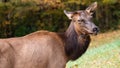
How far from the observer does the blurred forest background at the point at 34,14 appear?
27031 millimetres

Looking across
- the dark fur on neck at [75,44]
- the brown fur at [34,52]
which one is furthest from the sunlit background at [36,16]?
the brown fur at [34,52]

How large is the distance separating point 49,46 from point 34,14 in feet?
67.5

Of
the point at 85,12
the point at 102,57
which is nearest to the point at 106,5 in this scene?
the point at 102,57

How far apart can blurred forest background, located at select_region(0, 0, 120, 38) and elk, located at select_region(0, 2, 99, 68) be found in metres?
18.0

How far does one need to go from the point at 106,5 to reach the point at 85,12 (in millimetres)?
22686

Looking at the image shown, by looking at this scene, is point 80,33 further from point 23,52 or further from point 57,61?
point 23,52

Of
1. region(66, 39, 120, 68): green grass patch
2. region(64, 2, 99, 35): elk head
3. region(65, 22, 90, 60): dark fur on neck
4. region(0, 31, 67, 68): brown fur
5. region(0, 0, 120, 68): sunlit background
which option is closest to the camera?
region(0, 31, 67, 68): brown fur

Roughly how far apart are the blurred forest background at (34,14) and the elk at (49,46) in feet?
59.0

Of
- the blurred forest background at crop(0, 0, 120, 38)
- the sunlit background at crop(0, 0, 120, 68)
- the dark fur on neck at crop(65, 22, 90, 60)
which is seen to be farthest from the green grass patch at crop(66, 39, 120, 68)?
the blurred forest background at crop(0, 0, 120, 38)

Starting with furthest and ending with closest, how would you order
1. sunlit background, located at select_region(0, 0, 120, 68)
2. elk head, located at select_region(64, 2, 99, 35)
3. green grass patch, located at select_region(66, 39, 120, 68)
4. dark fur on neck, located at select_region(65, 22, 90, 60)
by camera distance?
1. sunlit background, located at select_region(0, 0, 120, 68)
2. green grass patch, located at select_region(66, 39, 120, 68)
3. dark fur on neck, located at select_region(65, 22, 90, 60)
4. elk head, located at select_region(64, 2, 99, 35)

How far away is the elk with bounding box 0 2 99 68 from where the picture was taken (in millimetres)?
8047

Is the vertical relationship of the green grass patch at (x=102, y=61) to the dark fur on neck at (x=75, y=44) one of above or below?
below

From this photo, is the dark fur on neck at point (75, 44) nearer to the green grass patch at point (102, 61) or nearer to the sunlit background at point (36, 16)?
the green grass patch at point (102, 61)

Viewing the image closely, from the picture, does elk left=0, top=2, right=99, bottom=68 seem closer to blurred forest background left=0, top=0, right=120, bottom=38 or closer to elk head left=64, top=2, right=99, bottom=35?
elk head left=64, top=2, right=99, bottom=35
